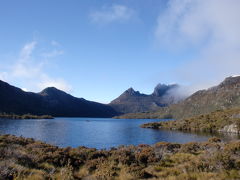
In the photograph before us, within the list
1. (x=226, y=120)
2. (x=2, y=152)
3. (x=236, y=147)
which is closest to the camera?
(x=2, y=152)

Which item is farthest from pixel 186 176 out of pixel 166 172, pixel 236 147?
pixel 236 147

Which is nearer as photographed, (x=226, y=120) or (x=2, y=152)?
(x=2, y=152)

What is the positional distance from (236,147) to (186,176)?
33.6 ft

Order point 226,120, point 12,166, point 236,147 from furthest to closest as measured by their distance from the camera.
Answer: point 226,120, point 236,147, point 12,166

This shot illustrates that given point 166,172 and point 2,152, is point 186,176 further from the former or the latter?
point 2,152

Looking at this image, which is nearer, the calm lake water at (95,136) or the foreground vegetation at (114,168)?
the foreground vegetation at (114,168)

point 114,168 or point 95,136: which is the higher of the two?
point 114,168

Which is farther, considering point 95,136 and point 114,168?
point 95,136

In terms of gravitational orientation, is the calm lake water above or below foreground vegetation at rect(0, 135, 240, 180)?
below

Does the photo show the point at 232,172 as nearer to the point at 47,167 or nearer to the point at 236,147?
the point at 236,147

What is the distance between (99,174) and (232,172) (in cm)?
670

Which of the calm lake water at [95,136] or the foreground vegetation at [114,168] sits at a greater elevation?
the foreground vegetation at [114,168]

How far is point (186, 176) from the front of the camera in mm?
9633

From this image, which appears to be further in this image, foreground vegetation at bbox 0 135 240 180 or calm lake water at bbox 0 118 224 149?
calm lake water at bbox 0 118 224 149
